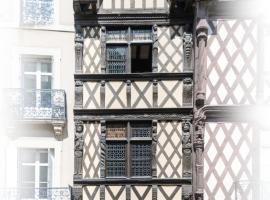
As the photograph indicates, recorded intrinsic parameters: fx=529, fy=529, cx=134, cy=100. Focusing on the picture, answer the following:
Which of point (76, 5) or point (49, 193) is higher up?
point (76, 5)

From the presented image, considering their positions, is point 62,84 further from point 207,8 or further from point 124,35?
point 207,8

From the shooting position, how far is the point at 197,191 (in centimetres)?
1079

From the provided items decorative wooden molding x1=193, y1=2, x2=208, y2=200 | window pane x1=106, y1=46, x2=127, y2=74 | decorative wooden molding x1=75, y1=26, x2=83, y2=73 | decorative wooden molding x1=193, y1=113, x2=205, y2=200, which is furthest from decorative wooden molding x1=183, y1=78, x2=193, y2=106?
decorative wooden molding x1=75, y1=26, x2=83, y2=73

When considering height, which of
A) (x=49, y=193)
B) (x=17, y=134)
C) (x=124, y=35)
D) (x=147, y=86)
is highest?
(x=124, y=35)

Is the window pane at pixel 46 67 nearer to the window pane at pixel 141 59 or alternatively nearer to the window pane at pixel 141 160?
the window pane at pixel 141 59

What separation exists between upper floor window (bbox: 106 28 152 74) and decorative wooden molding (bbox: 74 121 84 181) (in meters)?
1.47

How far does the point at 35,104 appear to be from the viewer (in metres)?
11.7

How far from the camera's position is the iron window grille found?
11.8m

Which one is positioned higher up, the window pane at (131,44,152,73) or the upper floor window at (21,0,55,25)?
the upper floor window at (21,0,55,25)

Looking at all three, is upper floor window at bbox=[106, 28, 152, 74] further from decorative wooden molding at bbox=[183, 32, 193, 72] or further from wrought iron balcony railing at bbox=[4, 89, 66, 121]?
wrought iron balcony railing at bbox=[4, 89, 66, 121]

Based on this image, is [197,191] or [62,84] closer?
[197,191]

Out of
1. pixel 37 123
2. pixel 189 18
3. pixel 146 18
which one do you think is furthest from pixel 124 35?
pixel 37 123

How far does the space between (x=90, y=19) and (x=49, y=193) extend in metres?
4.00

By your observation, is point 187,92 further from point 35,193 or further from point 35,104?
point 35,193
